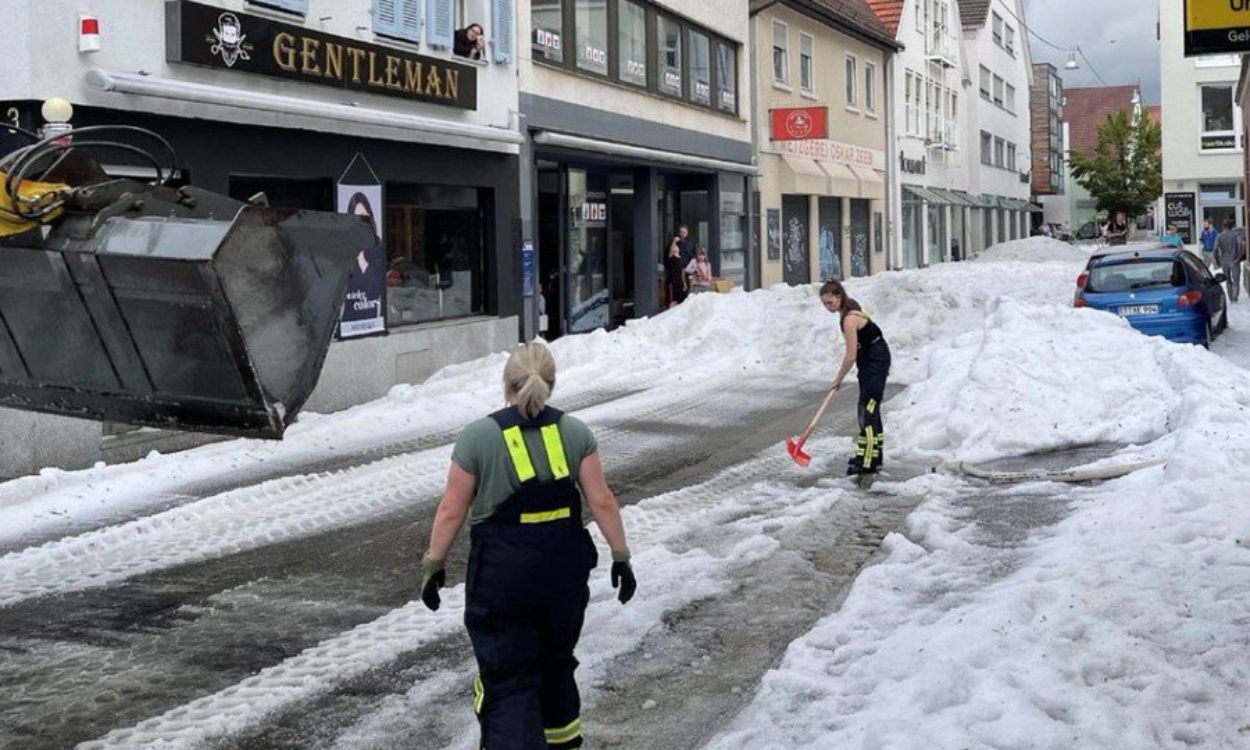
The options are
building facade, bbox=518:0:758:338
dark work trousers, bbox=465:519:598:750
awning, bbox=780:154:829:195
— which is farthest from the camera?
awning, bbox=780:154:829:195

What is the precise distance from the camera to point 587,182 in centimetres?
2598

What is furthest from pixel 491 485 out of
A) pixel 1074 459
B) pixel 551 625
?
pixel 1074 459

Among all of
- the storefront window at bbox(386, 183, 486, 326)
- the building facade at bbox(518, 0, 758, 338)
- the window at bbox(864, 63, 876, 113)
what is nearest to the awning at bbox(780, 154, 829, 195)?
the building facade at bbox(518, 0, 758, 338)

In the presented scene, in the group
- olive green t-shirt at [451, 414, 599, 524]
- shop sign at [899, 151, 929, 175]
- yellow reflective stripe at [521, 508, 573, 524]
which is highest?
shop sign at [899, 151, 929, 175]

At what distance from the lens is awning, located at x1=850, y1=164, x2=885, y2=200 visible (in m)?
40.0

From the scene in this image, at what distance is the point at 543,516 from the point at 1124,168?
81.7 metres

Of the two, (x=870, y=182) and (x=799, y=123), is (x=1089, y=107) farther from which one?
(x=799, y=123)

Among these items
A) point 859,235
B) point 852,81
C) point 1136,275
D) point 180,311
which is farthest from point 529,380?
point 859,235

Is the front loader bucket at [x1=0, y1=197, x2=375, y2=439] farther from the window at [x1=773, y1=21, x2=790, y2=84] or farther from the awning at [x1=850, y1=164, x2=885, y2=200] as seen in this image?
the awning at [x1=850, y1=164, x2=885, y2=200]

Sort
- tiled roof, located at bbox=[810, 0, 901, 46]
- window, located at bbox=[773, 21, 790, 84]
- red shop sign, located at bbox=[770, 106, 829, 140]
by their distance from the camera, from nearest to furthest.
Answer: red shop sign, located at bbox=[770, 106, 829, 140], window, located at bbox=[773, 21, 790, 84], tiled roof, located at bbox=[810, 0, 901, 46]

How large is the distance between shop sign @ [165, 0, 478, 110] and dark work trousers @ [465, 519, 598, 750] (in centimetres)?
1040

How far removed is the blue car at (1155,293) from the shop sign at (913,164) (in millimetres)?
23255

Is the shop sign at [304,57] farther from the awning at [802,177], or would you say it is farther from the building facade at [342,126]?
the awning at [802,177]

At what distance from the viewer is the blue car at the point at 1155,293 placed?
20.5m
